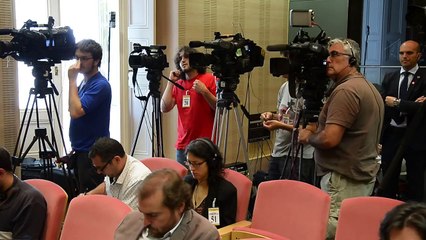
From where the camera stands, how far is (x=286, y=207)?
8.68 feet

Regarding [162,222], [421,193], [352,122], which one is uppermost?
[352,122]

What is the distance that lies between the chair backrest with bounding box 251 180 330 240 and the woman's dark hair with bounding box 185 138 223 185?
0.26 metres

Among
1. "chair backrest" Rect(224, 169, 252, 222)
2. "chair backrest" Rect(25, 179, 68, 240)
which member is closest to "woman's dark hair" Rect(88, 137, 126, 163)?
"chair backrest" Rect(25, 179, 68, 240)

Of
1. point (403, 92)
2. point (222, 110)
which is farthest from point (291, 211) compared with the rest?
point (403, 92)

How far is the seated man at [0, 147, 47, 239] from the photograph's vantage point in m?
2.43

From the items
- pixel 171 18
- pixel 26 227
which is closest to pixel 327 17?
pixel 171 18

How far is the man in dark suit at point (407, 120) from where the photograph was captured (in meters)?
3.84

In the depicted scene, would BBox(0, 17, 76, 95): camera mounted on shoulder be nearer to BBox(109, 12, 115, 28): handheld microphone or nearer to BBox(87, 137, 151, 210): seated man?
BBox(87, 137, 151, 210): seated man

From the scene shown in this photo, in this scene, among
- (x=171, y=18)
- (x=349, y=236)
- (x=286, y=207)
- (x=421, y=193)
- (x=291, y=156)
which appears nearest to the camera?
(x=349, y=236)

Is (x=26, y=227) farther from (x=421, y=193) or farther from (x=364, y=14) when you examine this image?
(x=364, y=14)

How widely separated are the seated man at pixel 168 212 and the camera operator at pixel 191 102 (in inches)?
79.6

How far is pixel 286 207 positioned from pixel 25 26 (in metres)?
2.08

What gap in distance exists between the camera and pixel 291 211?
2.62 meters

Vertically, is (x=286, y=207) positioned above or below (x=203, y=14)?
below
